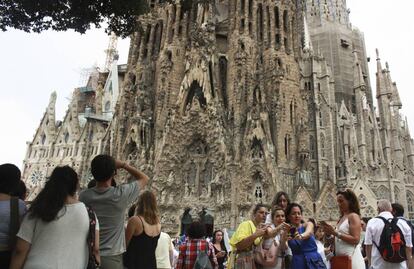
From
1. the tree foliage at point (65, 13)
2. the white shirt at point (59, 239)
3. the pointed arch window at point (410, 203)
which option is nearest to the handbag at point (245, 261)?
the white shirt at point (59, 239)

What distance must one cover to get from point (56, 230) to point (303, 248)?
3076 millimetres

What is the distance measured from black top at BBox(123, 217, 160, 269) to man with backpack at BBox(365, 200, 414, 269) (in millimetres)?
3254

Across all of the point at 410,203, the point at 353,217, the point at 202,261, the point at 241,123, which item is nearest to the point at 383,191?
the point at 410,203

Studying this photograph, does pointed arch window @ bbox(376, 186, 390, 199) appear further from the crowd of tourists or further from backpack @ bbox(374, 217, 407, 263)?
backpack @ bbox(374, 217, 407, 263)

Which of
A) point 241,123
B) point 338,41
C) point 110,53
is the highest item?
point 110,53

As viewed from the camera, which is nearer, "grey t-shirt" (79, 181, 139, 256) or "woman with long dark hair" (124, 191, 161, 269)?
"grey t-shirt" (79, 181, 139, 256)

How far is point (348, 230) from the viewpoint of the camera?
16.3 ft

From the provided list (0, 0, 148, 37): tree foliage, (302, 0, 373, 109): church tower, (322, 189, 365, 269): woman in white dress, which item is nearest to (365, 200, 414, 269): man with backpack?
(322, 189, 365, 269): woman in white dress

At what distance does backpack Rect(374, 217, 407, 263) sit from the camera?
5.34 meters

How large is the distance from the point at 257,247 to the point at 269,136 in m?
19.4

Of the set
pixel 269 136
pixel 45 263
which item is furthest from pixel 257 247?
pixel 269 136

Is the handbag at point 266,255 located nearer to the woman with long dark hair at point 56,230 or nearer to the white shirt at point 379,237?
the white shirt at point 379,237

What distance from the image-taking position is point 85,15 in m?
9.12

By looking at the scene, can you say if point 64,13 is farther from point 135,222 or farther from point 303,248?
point 303,248
